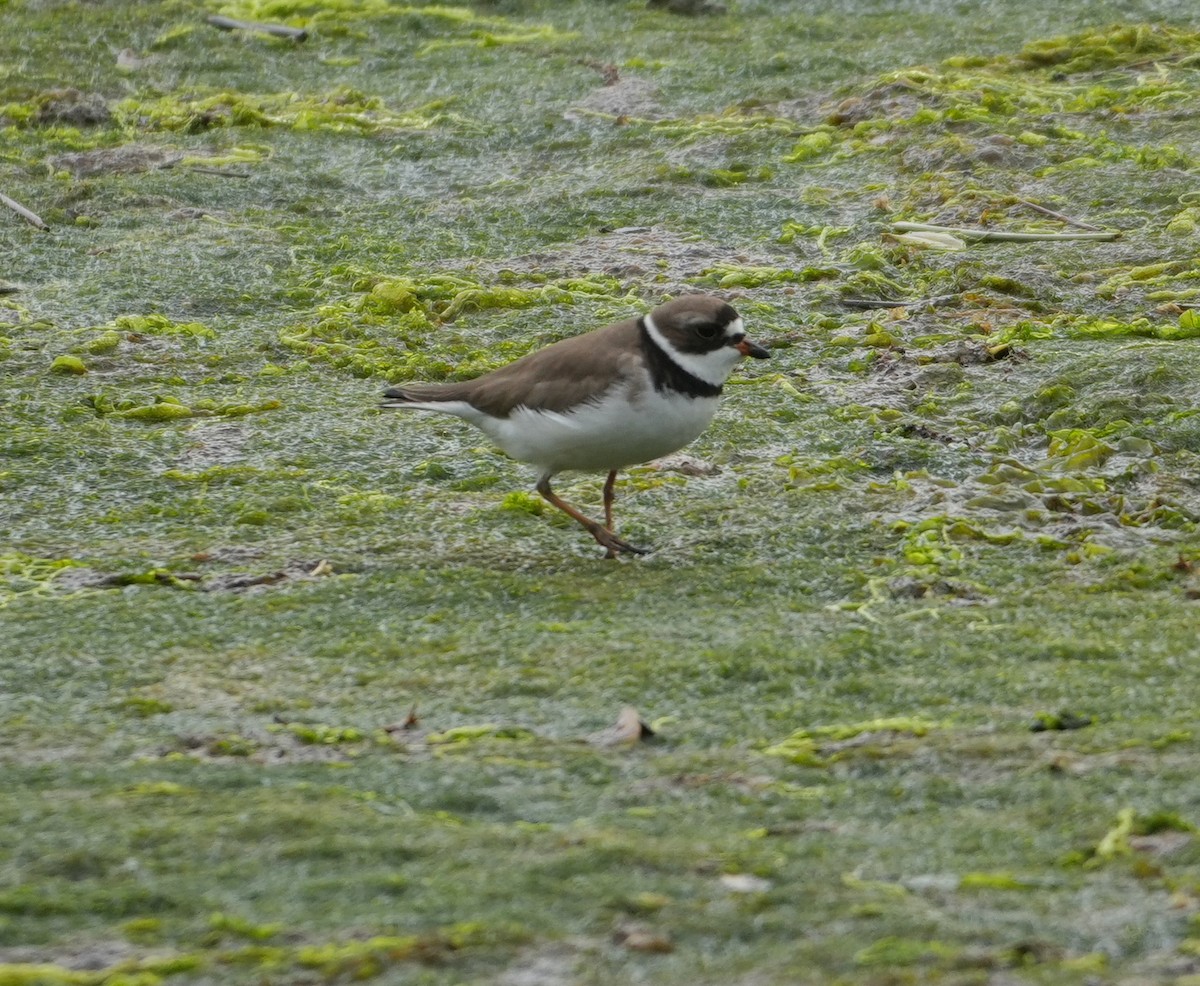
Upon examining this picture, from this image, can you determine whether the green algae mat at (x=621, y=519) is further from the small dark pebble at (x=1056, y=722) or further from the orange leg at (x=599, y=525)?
the orange leg at (x=599, y=525)

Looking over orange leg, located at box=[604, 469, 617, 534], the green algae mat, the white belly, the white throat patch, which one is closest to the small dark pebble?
the green algae mat

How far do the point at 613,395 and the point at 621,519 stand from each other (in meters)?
0.72

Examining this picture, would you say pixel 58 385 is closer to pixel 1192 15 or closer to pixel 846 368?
pixel 846 368

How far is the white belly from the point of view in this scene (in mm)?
6160

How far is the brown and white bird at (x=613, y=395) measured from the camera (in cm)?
618

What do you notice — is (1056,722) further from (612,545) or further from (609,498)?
(609,498)

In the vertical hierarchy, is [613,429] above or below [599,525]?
above

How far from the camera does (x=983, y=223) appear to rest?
9.66 metres

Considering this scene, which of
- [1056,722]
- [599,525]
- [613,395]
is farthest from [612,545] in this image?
[1056,722]

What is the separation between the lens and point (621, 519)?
265 inches

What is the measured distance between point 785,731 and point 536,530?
224 centimetres

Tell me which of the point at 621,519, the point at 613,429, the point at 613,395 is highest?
the point at 613,395

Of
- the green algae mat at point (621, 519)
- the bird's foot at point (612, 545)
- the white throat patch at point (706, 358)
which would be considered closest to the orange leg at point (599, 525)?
the bird's foot at point (612, 545)

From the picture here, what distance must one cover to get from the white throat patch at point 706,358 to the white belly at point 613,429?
9 cm
